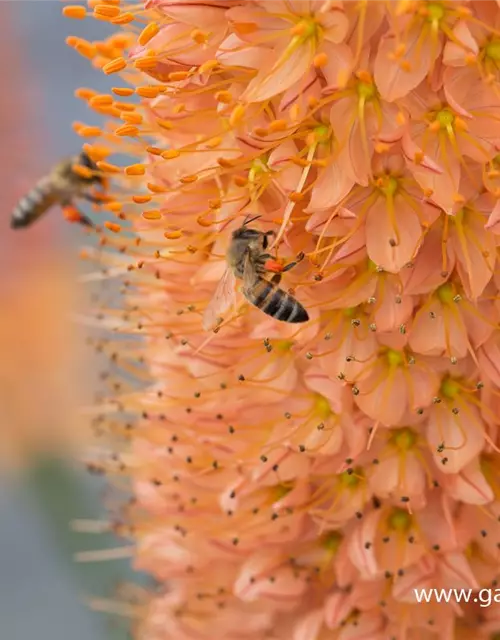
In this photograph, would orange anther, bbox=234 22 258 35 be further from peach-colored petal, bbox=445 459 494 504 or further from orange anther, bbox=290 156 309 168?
peach-colored petal, bbox=445 459 494 504

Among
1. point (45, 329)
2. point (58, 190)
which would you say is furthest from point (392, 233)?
point (45, 329)

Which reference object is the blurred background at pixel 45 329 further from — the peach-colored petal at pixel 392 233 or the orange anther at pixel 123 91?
the peach-colored petal at pixel 392 233

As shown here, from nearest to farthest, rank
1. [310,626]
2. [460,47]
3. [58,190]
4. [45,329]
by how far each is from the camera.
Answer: [460,47], [310,626], [58,190], [45,329]

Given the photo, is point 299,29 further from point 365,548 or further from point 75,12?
point 365,548

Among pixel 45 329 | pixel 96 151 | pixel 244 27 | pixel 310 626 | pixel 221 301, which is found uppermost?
pixel 244 27

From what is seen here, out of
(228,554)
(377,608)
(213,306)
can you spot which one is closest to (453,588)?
(377,608)

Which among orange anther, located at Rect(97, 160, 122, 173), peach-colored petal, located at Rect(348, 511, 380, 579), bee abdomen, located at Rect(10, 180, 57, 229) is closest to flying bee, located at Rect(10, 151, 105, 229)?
bee abdomen, located at Rect(10, 180, 57, 229)

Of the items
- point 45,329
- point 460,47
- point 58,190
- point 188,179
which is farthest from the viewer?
point 45,329

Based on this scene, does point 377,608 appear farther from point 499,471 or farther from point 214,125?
point 214,125
